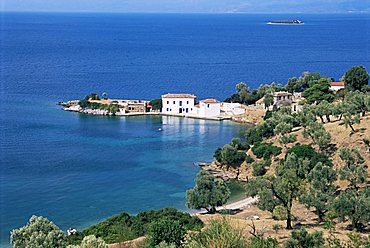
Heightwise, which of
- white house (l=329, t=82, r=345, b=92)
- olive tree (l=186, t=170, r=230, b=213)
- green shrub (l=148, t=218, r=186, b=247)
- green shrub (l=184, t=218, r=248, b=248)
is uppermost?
green shrub (l=184, t=218, r=248, b=248)

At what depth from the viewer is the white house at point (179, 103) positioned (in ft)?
213

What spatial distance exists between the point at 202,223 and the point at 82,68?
273 ft

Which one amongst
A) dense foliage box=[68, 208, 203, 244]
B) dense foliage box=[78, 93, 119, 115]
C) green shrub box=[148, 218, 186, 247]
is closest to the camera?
green shrub box=[148, 218, 186, 247]

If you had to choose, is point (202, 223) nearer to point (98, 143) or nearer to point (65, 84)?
point (98, 143)

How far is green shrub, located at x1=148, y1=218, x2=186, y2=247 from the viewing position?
20.9 m

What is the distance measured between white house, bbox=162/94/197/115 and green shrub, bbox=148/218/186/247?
4384 cm

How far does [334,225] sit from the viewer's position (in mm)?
27656

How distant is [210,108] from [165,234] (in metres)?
43.2

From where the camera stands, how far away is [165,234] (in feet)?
68.6


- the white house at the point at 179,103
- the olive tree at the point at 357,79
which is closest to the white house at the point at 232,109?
the white house at the point at 179,103

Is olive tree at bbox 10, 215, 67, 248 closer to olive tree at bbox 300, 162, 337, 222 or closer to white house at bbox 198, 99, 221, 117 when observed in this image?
olive tree at bbox 300, 162, 337, 222

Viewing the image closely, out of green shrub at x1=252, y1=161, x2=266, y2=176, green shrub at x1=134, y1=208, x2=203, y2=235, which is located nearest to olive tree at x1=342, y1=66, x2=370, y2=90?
green shrub at x1=252, y1=161, x2=266, y2=176

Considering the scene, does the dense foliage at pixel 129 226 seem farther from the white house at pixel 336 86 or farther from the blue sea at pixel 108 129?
the white house at pixel 336 86

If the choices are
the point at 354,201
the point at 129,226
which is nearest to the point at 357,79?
the point at 354,201
